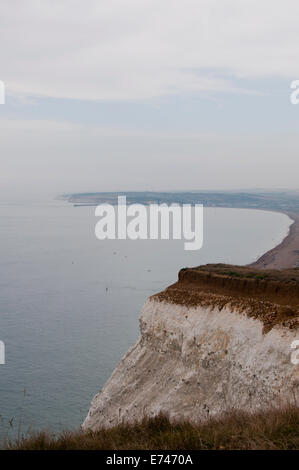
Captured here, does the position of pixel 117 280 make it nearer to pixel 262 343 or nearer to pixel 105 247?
pixel 105 247

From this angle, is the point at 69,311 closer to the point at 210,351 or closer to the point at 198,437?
the point at 210,351

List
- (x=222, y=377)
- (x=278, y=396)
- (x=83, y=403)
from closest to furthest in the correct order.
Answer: (x=278, y=396) → (x=222, y=377) → (x=83, y=403)

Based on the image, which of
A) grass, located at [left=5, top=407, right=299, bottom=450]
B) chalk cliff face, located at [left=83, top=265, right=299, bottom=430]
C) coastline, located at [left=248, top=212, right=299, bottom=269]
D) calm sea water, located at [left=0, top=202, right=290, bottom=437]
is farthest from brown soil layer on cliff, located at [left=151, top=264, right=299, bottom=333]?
coastline, located at [left=248, top=212, right=299, bottom=269]

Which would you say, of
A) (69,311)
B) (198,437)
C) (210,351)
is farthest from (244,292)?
(69,311)

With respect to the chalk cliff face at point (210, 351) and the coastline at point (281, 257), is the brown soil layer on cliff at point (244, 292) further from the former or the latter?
the coastline at point (281, 257)

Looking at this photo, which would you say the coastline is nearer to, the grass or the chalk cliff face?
the chalk cliff face

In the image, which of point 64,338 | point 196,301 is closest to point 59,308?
point 64,338
